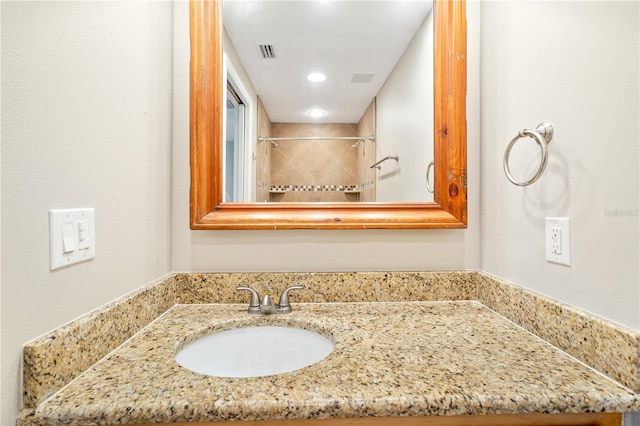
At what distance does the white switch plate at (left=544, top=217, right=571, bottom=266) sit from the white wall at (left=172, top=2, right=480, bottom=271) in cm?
32

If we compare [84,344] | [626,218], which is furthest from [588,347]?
[84,344]

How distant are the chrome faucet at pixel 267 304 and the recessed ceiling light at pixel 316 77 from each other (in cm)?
68

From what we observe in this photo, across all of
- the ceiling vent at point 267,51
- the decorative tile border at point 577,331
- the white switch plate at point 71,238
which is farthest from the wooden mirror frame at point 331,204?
the white switch plate at point 71,238

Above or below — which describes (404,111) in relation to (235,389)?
above

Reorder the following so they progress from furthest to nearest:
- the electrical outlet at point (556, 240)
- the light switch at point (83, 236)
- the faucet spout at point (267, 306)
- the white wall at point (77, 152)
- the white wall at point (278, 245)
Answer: the white wall at point (278, 245) → the faucet spout at point (267, 306) → the electrical outlet at point (556, 240) → the light switch at point (83, 236) → the white wall at point (77, 152)

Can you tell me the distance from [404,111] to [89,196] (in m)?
0.93

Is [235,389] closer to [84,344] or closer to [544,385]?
[84,344]

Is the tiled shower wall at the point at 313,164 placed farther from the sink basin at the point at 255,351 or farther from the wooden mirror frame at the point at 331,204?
the sink basin at the point at 255,351

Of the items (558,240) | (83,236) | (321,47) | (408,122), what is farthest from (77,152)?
(558,240)

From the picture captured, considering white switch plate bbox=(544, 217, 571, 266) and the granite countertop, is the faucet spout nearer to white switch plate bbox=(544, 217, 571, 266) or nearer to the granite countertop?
the granite countertop

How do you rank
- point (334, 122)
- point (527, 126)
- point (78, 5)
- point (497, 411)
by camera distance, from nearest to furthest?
point (497, 411) < point (78, 5) < point (527, 126) < point (334, 122)

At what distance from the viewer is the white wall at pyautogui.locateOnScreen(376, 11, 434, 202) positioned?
3.68 feet

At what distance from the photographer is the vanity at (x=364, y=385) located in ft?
1.77

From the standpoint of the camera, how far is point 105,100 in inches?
29.2
